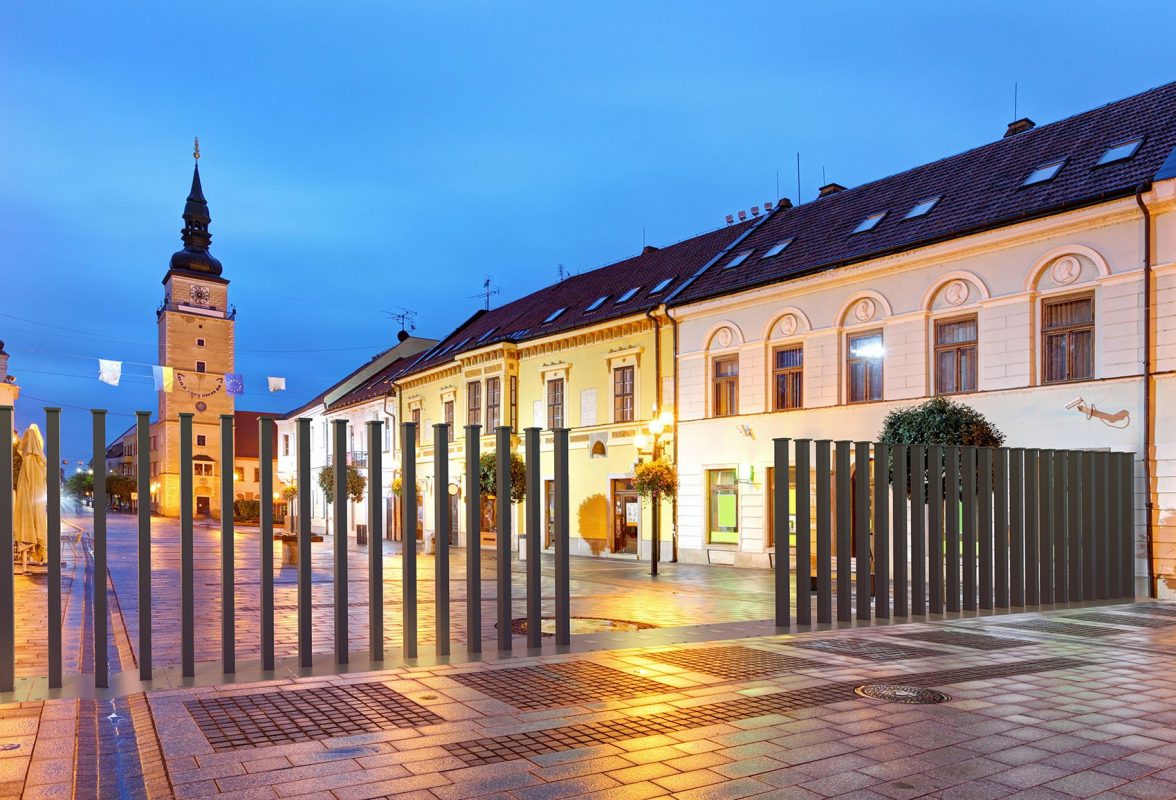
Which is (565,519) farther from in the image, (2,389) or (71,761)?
(2,389)

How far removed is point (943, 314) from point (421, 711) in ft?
49.6

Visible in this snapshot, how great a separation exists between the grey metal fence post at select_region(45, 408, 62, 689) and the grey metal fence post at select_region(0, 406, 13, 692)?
18 centimetres

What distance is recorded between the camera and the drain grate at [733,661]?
27.7 ft

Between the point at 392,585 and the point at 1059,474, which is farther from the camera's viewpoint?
the point at 392,585

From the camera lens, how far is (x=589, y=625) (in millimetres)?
12242

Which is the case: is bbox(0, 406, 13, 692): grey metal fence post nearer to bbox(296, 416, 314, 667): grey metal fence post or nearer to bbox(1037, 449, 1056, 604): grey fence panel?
bbox(296, 416, 314, 667): grey metal fence post

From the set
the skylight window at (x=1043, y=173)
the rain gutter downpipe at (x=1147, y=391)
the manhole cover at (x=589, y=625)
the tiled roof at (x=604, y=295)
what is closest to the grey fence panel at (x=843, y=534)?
the manhole cover at (x=589, y=625)

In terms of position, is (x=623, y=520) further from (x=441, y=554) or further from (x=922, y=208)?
(x=441, y=554)

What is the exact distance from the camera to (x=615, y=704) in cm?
711

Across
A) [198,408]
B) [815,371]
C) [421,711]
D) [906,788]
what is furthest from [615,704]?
[198,408]

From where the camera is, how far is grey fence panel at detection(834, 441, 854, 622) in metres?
12.0

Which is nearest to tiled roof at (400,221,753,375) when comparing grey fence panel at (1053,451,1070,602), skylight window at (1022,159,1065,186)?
skylight window at (1022,159,1065,186)

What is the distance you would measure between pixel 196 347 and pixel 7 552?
82545 millimetres

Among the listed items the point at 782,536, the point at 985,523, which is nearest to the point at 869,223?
the point at 985,523
